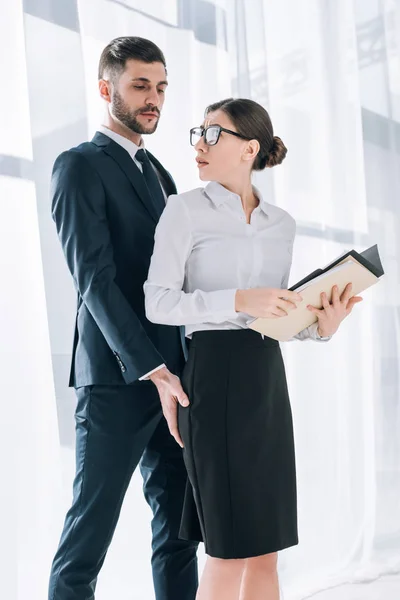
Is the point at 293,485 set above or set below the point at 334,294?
below

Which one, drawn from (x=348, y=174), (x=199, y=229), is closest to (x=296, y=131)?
(x=348, y=174)

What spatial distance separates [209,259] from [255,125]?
309 millimetres

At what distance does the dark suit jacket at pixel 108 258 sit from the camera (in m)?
1.54

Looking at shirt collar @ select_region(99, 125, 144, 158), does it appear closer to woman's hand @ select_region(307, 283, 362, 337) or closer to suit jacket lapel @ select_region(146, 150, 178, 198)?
suit jacket lapel @ select_region(146, 150, 178, 198)

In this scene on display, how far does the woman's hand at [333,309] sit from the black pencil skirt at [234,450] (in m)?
0.13

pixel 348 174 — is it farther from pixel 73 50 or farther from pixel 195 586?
pixel 195 586

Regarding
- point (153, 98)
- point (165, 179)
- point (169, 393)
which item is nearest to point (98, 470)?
point (169, 393)

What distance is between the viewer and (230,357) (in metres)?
1.47

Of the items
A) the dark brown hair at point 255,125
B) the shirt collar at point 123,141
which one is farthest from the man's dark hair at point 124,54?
the dark brown hair at point 255,125

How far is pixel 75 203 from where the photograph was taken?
1564 millimetres

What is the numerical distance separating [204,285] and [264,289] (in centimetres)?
16

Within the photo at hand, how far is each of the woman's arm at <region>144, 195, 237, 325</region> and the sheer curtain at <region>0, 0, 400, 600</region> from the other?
0.52 meters

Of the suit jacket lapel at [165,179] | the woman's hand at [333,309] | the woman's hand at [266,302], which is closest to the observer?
the woman's hand at [266,302]

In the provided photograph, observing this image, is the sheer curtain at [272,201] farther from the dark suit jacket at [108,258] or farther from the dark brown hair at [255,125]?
the dark brown hair at [255,125]
